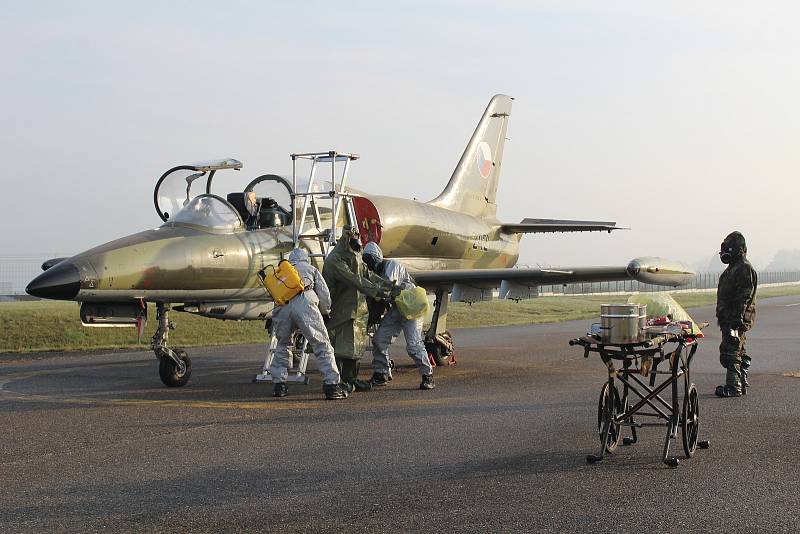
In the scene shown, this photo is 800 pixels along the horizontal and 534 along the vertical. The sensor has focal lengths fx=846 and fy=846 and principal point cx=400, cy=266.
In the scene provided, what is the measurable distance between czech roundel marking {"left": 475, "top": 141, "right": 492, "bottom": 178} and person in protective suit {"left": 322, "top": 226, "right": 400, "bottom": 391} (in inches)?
387

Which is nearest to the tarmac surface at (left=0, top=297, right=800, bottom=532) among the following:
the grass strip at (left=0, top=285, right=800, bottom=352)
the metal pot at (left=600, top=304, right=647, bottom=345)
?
the metal pot at (left=600, top=304, right=647, bottom=345)

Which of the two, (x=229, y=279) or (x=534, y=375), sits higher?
(x=229, y=279)

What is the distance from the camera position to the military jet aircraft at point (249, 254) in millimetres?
11812

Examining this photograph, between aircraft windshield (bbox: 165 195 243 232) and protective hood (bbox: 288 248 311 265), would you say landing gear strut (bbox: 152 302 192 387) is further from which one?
protective hood (bbox: 288 248 311 265)

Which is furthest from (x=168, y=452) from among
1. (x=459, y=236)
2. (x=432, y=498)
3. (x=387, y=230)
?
(x=459, y=236)

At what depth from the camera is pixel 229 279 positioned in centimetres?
1305

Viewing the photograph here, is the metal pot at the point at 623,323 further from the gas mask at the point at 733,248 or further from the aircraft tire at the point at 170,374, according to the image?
the aircraft tire at the point at 170,374

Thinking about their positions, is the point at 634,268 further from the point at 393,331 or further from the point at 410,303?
the point at 393,331

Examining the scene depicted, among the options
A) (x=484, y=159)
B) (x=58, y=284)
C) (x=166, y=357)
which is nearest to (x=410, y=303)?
(x=166, y=357)

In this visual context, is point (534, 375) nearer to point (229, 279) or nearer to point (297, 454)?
point (229, 279)

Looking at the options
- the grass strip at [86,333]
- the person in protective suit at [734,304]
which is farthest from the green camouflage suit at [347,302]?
the grass strip at [86,333]

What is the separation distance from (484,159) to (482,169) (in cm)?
35

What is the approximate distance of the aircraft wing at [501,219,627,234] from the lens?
61.7 feet

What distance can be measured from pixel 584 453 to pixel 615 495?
4.89 ft
